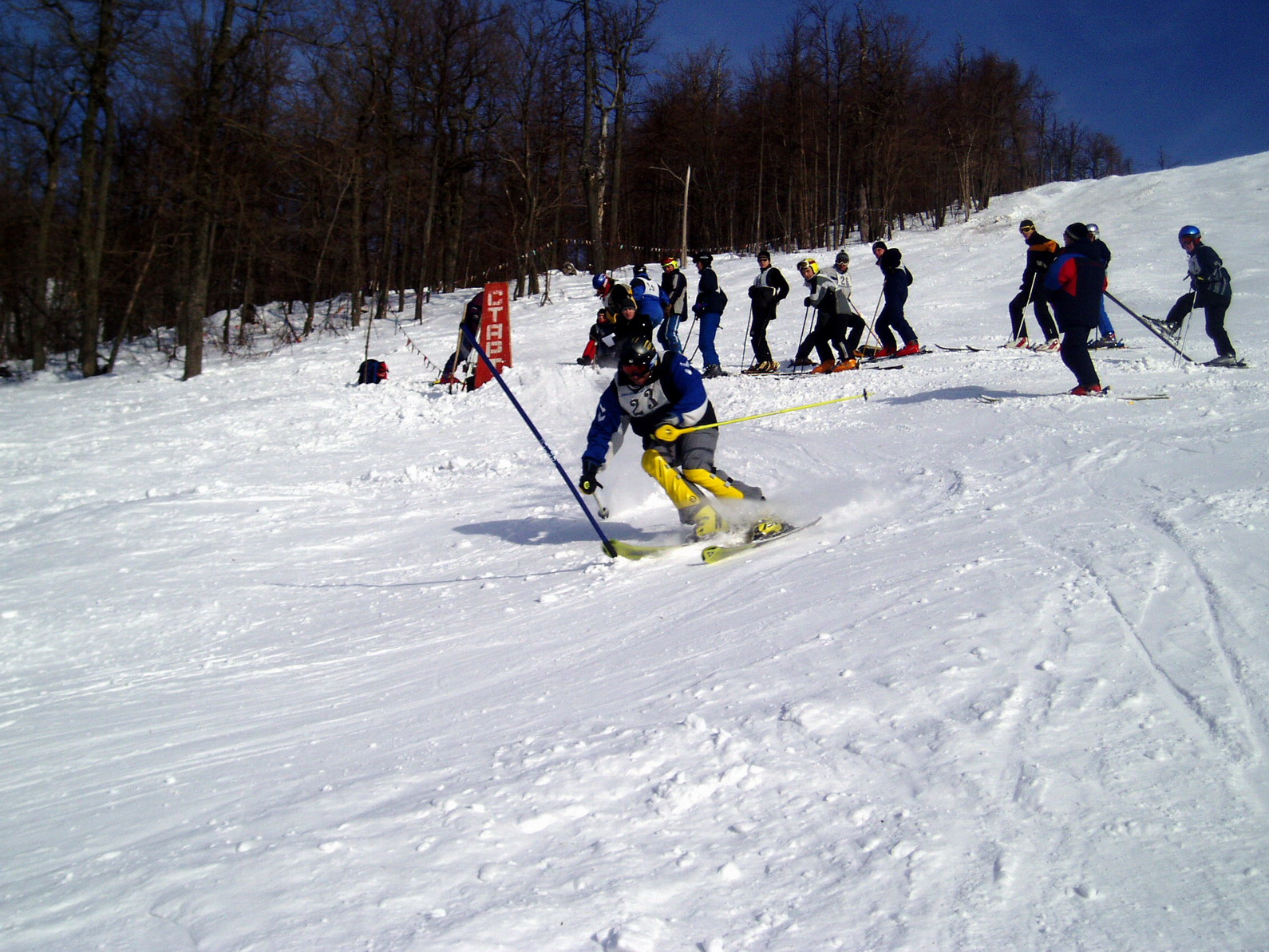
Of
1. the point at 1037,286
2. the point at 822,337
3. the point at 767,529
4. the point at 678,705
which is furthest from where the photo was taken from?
the point at 822,337

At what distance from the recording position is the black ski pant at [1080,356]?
29.2 feet

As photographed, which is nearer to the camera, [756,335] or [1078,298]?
[1078,298]

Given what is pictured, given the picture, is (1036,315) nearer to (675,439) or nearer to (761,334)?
(761,334)

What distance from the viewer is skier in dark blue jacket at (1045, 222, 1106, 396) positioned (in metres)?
8.83

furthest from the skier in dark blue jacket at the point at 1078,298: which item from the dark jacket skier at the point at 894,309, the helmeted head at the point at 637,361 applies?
the helmeted head at the point at 637,361

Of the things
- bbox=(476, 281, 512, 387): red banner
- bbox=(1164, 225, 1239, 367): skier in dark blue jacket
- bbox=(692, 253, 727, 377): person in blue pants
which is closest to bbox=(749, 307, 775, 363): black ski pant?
bbox=(692, 253, 727, 377): person in blue pants

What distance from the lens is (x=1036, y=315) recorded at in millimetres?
11656

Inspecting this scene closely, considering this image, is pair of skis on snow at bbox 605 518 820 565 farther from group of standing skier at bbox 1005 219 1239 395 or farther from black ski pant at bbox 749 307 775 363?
black ski pant at bbox 749 307 775 363

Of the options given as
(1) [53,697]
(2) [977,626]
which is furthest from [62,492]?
(2) [977,626]

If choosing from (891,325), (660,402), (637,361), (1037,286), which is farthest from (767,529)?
(891,325)

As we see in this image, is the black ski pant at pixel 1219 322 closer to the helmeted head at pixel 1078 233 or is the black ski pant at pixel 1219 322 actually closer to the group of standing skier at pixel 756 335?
the group of standing skier at pixel 756 335

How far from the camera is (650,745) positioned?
3244 mm

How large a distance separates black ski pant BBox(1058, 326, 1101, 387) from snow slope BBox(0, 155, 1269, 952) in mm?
444

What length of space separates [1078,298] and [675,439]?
16.4 feet
